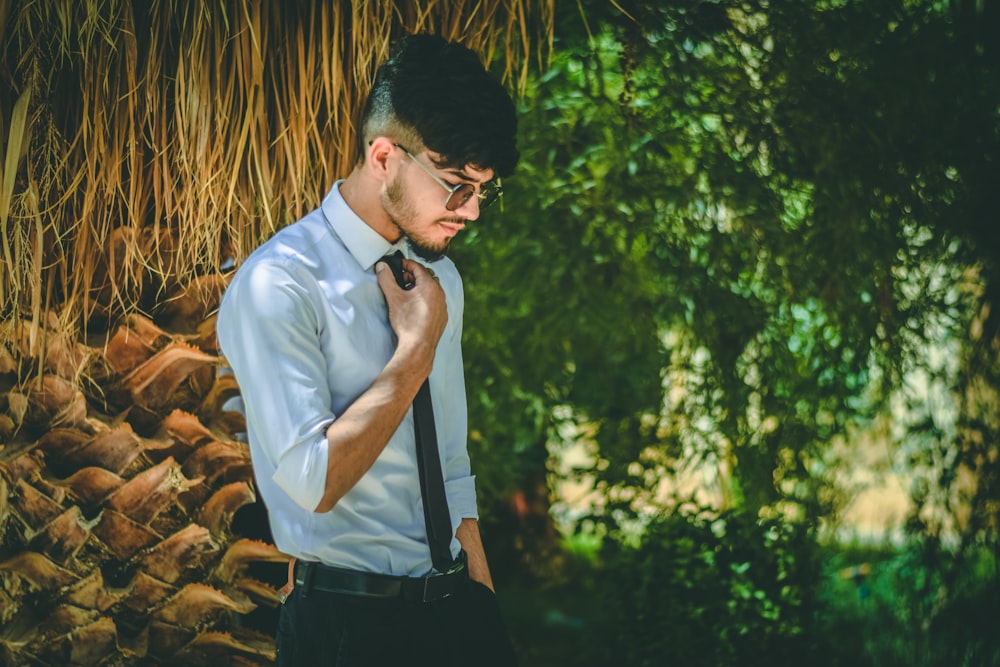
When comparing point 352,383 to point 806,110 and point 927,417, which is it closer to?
point 806,110

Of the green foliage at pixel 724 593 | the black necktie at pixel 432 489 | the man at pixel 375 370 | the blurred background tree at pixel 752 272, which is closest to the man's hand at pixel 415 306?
the man at pixel 375 370

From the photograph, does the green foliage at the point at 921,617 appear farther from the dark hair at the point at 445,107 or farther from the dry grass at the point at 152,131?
the dry grass at the point at 152,131

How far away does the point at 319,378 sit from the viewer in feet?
5.03

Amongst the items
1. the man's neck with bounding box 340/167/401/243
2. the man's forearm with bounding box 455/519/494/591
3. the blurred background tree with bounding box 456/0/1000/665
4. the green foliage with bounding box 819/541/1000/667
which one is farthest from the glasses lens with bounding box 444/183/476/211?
the green foliage with bounding box 819/541/1000/667

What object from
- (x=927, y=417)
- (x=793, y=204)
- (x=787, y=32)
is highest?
(x=787, y=32)

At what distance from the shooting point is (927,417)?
3641 mm

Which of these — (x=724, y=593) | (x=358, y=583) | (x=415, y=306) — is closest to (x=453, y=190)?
(x=415, y=306)

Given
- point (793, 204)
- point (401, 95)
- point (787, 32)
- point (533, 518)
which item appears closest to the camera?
point (401, 95)

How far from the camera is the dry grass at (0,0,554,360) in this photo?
1980mm

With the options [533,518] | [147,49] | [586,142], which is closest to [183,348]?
[147,49]

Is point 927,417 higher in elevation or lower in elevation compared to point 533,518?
higher

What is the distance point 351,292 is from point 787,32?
1933 millimetres

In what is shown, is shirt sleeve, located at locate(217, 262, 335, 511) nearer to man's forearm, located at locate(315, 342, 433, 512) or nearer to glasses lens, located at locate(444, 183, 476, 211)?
man's forearm, located at locate(315, 342, 433, 512)

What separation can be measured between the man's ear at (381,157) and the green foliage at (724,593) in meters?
2.14
